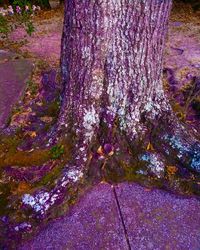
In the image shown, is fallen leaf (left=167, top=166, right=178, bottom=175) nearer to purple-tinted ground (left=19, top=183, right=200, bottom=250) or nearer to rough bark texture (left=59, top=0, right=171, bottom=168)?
purple-tinted ground (left=19, top=183, right=200, bottom=250)

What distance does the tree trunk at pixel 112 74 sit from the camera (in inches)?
109

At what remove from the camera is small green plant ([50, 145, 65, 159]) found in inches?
123

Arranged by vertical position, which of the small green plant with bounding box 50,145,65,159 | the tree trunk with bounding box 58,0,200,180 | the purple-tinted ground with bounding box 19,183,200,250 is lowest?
the purple-tinted ground with bounding box 19,183,200,250

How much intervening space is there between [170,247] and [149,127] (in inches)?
41.0

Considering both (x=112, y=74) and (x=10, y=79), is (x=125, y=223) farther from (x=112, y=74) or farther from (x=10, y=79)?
(x=10, y=79)

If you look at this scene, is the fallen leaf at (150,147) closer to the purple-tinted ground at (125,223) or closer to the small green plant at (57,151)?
the purple-tinted ground at (125,223)

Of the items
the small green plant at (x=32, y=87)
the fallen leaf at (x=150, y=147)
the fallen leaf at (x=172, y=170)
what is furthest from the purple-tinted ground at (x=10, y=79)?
the fallen leaf at (x=172, y=170)

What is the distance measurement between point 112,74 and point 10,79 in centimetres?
215

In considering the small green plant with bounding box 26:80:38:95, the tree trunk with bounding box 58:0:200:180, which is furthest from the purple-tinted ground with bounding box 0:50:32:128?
the tree trunk with bounding box 58:0:200:180

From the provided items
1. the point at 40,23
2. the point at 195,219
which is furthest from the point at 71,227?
the point at 40,23

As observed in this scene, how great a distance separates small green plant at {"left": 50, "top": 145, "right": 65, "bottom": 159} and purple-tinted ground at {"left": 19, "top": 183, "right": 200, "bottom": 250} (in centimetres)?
42

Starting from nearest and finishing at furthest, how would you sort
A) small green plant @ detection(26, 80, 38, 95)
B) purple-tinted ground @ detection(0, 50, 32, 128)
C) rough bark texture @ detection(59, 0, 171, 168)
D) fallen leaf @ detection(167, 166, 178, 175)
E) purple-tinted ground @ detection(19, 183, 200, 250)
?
purple-tinted ground @ detection(19, 183, 200, 250) → rough bark texture @ detection(59, 0, 171, 168) → fallen leaf @ detection(167, 166, 178, 175) → purple-tinted ground @ detection(0, 50, 32, 128) → small green plant @ detection(26, 80, 38, 95)

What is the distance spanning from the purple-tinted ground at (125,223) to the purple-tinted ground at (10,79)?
1.50m

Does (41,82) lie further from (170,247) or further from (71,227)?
(170,247)
